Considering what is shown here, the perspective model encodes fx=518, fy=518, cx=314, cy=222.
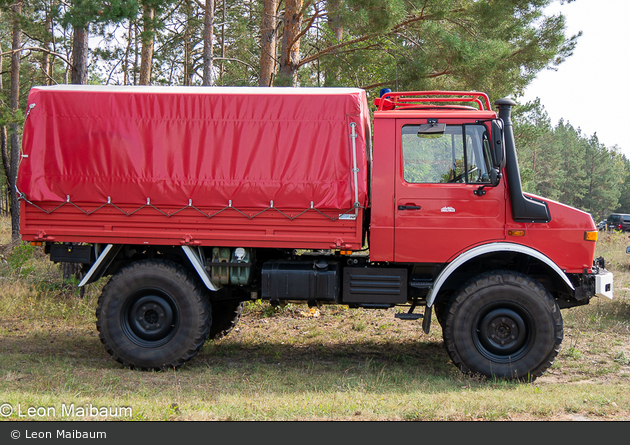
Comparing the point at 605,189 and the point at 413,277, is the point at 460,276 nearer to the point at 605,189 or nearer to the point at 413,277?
the point at 413,277

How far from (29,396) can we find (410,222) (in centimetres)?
414

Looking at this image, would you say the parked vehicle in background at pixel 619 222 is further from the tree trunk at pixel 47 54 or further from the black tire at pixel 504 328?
the tree trunk at pixel 47 54

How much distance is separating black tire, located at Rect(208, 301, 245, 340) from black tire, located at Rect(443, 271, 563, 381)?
10.3 ft

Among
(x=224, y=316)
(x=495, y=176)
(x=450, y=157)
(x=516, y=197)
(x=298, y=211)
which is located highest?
(x=450, y=157)

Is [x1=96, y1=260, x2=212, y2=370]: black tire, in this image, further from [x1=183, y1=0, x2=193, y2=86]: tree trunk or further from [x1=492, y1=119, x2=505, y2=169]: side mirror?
[x1=183, y1=0, x2=193, y2=86]: tree trunk

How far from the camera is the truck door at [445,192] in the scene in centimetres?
570

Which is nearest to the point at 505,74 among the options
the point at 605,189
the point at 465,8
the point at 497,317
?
the point at 465,8

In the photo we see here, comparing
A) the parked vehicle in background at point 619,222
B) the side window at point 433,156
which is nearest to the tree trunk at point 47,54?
the side window at point 433,156

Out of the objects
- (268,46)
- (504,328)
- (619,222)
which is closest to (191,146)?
(504,328)

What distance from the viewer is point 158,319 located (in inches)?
239

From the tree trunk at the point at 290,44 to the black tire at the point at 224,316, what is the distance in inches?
215

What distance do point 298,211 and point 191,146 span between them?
4.67 ft

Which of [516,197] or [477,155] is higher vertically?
[477,155]

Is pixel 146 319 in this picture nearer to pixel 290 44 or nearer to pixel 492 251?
pixel 492 251
